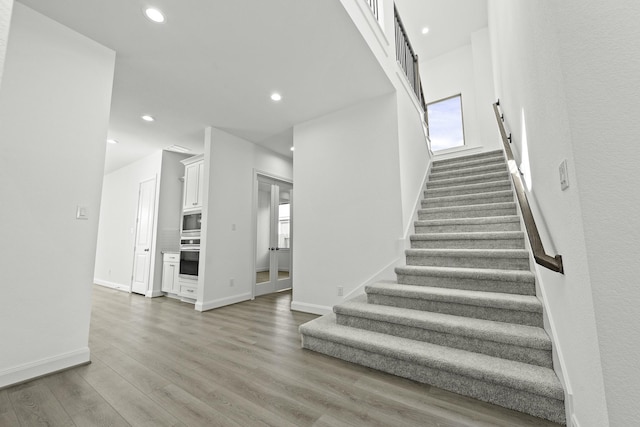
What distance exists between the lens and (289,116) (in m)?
4.09

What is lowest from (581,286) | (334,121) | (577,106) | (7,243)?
(581,286)

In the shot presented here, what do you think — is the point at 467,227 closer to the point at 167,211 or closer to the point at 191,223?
the point at 191,223

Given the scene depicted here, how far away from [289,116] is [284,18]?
1791 mm

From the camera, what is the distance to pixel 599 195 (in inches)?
38.7

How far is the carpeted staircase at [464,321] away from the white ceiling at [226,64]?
219cm

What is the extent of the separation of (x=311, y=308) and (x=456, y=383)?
229 cm

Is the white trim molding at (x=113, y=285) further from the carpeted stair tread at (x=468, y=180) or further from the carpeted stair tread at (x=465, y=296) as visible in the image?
the carpeted stair tread at (x=468, y=180)

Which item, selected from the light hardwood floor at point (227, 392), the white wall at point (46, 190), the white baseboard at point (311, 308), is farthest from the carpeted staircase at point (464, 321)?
the white wall at point (46, 190)

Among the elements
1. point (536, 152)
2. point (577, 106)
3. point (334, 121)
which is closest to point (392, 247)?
point (536, 152)

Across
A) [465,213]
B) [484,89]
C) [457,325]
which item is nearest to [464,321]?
[457,325]

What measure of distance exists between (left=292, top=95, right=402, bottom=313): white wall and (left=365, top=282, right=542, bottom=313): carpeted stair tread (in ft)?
2.22

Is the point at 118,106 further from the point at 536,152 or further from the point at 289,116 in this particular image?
the point at 536,152

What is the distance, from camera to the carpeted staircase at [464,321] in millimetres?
1662

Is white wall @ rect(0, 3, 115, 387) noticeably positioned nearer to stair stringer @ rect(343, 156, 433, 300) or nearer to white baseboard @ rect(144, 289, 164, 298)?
stair stringer @ rect(343, 156, 433, 300)
